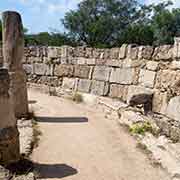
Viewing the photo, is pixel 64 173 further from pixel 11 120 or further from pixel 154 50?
pixel 154 50

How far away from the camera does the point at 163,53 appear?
24.2ft

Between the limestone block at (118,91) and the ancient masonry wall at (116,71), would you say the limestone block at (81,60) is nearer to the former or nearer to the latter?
the ancient masonry wall at (116,71)

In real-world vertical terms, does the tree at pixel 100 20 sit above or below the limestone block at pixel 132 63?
above

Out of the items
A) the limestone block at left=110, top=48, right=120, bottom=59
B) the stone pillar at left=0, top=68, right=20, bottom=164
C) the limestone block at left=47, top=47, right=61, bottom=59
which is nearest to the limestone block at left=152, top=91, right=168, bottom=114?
the limestone block at left=110, top=48, right=120, bottom=59

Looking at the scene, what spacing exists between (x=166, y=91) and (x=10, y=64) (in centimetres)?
389

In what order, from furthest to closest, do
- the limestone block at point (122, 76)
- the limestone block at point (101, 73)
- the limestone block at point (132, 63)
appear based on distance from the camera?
1. the limestone block at point (101, 73)
2. the limestone block at point (122, 76)
3. the limestone block at point (132, 63)

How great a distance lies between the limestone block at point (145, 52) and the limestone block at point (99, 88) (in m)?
1.59

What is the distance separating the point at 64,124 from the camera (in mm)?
7621

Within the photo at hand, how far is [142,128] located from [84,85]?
3473 mm

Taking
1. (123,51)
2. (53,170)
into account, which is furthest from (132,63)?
(53,170)

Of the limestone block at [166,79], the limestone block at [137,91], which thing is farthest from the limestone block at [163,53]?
the limestone block at [137,91]

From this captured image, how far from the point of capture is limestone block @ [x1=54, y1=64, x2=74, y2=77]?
10367 mm

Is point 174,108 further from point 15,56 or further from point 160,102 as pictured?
point 15,56

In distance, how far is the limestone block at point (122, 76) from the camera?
8.43m
